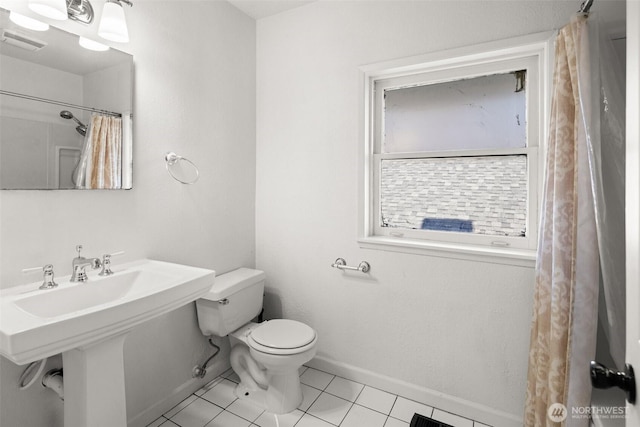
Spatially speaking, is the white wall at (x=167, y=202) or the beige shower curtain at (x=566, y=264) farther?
the white wall at (x=167, y=202)

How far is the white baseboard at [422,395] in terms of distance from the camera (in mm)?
1747

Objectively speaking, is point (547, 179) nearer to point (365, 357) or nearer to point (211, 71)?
point (365, 357)

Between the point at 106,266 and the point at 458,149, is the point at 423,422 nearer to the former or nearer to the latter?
the point at 458,149

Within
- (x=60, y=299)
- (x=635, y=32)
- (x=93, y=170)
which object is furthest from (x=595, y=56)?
(x=60, y=299)

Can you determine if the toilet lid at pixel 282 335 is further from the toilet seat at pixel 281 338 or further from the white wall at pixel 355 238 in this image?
the white wall at pixel 355 238

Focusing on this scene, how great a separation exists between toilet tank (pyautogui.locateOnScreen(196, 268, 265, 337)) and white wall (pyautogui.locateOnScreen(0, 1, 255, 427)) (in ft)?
0.32

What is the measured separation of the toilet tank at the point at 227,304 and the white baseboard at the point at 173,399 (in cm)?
31

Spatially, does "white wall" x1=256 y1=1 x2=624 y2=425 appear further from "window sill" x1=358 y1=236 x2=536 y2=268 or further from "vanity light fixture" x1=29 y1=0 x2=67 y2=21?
"vanity light fixture" x1=29 y1=0 x2=67 y2=21

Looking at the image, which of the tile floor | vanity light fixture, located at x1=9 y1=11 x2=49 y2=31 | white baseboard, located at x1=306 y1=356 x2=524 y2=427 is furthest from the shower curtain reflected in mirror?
white baseboard, located at x1=306 y1=356 x2=524 y2=427

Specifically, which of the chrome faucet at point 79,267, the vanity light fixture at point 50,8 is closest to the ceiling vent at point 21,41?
the vanity light fixture at point 50,8

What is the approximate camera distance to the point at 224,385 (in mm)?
2100

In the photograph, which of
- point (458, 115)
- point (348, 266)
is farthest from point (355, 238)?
point (458, 115)

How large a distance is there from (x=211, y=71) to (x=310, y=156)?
82cm

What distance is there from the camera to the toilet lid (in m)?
1.78
